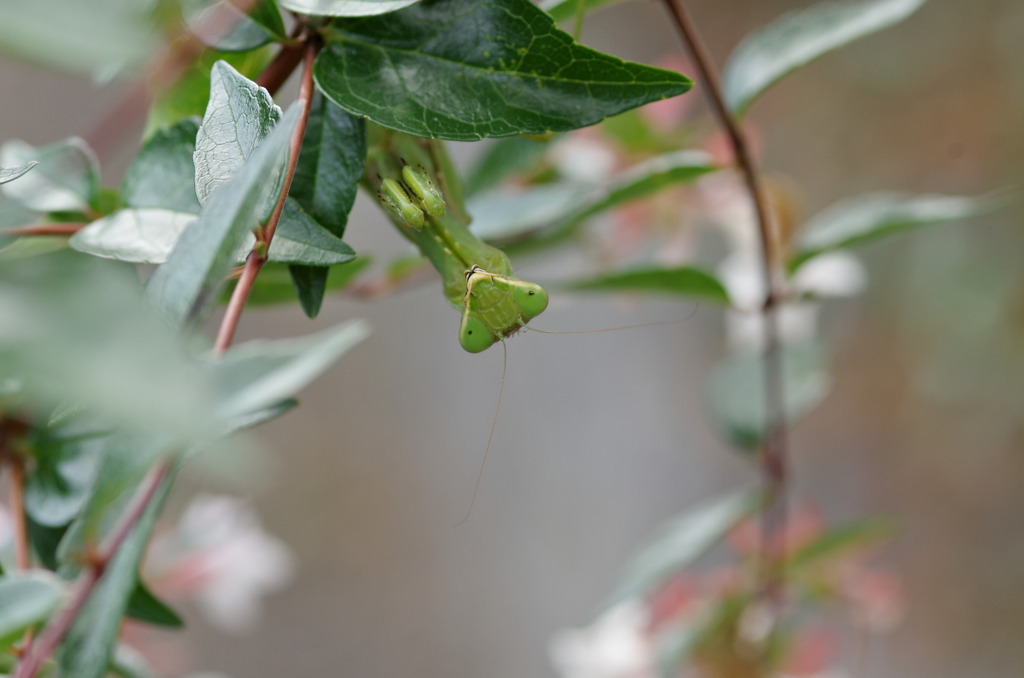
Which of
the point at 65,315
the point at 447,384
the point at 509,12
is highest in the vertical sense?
the point at 447,384

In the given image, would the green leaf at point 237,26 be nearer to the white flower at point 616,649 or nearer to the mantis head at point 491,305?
the mantis head at point 491,305

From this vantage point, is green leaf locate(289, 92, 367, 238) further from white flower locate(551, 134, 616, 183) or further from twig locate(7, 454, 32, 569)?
white flower locate(551, 134, 616, 183)

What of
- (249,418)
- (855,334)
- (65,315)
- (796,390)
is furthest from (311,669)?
(65,315)

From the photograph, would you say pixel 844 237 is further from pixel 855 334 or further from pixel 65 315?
pixel 855 334

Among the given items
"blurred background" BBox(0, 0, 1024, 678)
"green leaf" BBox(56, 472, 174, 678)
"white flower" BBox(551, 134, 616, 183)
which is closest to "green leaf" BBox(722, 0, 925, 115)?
"white flower" BBox(551, 134, 616, 183)

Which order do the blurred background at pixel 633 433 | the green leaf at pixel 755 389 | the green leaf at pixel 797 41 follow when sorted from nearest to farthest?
the green leaf at pixel 797 41, the green leaf at pixel 755 389, the blurred background at pixel 633 433

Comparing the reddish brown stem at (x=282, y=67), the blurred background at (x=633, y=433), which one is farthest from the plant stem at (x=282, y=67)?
the blurred background at (x=633, y=433)
